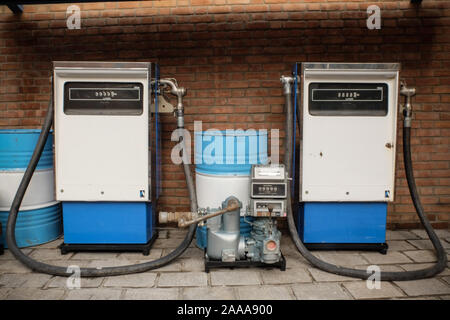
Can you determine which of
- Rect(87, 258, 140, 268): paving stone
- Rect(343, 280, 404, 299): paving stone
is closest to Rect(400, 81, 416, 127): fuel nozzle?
Rect(343, 280, 404, 299): paving stone

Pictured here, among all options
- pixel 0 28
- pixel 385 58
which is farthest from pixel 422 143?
pixel 0 28

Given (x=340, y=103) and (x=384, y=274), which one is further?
(x=340, y=103)

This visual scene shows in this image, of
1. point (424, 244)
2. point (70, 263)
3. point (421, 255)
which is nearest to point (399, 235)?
point (424, 244)

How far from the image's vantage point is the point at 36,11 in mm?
4027

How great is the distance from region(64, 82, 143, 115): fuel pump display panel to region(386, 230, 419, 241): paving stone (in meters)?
3.01

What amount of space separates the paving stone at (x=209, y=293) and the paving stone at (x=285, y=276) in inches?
13.4

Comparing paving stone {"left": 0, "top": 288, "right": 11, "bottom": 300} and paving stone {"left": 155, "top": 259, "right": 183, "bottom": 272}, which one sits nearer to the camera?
paving stone {"left": 0, "top": 288, "right": 11, "bottom": 300}

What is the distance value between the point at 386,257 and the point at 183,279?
1937 millimetres

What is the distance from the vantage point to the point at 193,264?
3.19m

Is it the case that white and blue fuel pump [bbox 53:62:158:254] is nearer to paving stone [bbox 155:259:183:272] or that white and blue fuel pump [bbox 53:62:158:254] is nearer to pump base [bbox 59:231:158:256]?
pump base [bbox 59:231:158:256]

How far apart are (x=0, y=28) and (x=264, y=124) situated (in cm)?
322

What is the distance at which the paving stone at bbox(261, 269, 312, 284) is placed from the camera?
2.85m

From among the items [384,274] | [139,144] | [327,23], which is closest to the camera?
[384,274]

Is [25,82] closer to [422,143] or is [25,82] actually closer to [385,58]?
[385,58]
